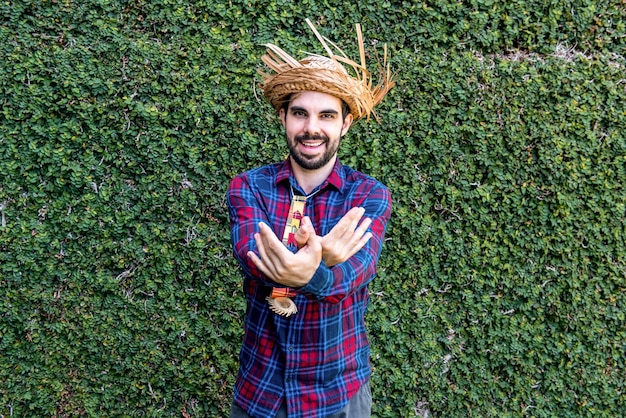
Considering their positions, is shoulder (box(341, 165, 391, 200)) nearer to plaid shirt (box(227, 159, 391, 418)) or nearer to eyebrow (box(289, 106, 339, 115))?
plaid shirt (box(227, 159, 391, 418))

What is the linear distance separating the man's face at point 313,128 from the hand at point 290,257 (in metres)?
0.57

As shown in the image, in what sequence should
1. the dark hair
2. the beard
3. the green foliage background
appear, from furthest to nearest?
the green foliage background, the dark hair, the beard

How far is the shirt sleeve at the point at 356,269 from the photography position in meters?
1.79

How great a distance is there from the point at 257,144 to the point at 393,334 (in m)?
1.58

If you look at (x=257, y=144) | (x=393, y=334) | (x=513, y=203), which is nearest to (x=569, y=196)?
(x=513, y=203)

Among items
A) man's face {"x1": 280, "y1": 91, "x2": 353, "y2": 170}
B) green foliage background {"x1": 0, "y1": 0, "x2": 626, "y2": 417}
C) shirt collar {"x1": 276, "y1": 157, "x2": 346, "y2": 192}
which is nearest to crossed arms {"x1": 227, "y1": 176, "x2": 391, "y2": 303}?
shirt collar {"x1": 276, "y1": 157, "x2": 346, "y2": 192}

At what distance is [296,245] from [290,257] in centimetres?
31

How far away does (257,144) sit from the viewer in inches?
138

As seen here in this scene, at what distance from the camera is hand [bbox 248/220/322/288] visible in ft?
5.59

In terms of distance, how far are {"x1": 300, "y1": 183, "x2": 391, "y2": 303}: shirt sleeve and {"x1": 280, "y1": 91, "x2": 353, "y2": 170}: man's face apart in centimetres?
27

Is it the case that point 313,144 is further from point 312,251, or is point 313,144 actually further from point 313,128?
point 312,251

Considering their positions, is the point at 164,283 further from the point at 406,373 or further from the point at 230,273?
the point at 406,373

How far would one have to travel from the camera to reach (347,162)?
11.7 ft

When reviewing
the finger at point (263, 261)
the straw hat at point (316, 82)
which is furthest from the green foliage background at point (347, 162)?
the finger at point (263, 261)
